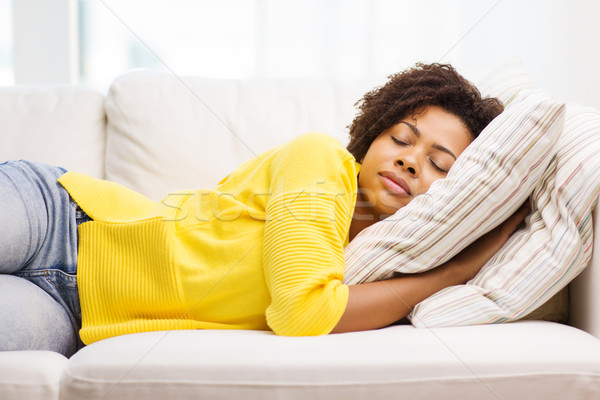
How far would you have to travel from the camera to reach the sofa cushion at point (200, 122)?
1.53m

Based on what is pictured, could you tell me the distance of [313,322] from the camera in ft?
3.00

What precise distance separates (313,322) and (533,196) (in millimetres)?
500

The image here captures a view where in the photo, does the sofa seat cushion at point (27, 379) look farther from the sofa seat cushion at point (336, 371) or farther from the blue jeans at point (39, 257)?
the blue jeans at point (39, 257)

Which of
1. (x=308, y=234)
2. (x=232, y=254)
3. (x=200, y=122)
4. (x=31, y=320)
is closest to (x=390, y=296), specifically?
(x=308, y=234)

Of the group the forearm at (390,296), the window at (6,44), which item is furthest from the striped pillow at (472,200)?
the window at (6,44)

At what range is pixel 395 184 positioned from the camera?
1176 mm

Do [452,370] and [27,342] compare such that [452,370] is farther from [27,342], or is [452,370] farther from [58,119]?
[58,119]

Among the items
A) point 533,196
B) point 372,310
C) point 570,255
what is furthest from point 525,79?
point 372,310

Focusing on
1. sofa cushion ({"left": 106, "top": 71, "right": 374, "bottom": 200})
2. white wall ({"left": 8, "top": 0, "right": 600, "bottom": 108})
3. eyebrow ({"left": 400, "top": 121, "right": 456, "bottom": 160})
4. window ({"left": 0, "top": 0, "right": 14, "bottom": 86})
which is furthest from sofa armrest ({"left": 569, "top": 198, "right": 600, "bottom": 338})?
window ({"left": 0, "top": 0, "right": 14, "bottom": 86})

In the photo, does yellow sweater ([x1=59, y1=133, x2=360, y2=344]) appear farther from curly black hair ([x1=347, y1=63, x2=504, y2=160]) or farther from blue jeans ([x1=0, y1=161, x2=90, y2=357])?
curly black hair ([x1=347, y1=63, x2=504, y2=160])

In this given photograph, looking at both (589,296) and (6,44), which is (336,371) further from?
(6,44)

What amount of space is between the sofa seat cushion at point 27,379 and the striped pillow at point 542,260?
1.95 ft

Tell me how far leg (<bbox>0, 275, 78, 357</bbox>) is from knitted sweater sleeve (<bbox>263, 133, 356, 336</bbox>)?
40 centimetres

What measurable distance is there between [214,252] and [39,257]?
0.35 metres
